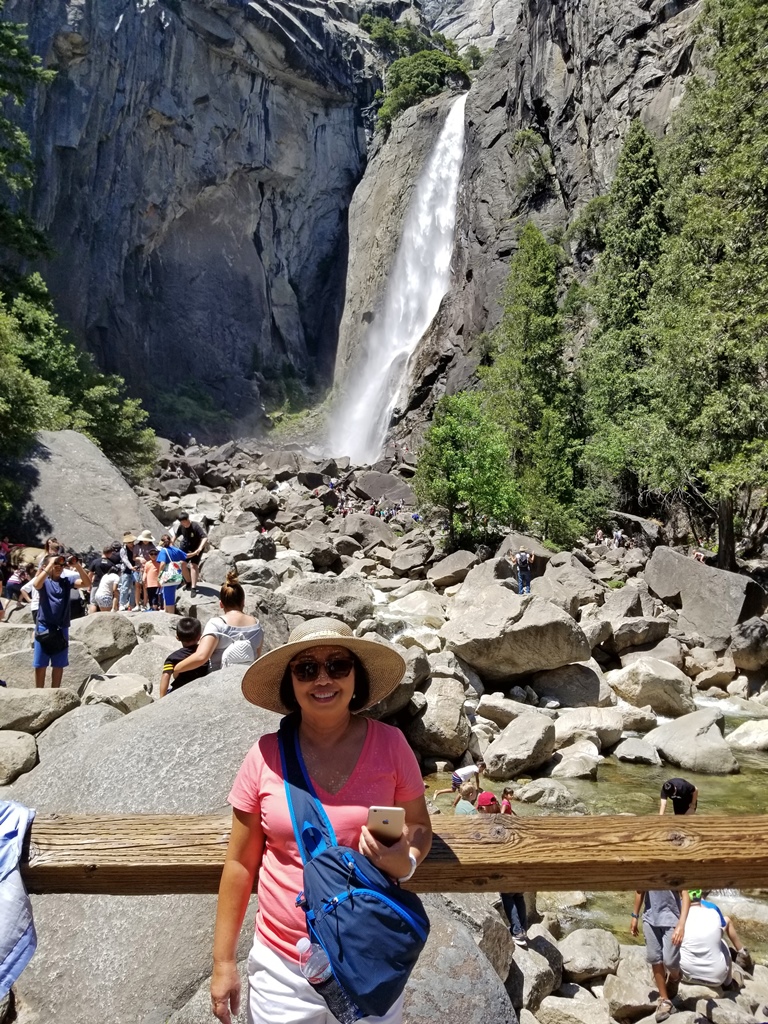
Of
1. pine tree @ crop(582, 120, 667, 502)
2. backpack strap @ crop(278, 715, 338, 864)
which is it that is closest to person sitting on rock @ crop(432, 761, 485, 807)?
backpack strap @ crop(278, 715, 338, 864)

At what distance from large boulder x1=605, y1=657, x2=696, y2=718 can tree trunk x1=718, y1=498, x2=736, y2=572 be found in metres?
6.89

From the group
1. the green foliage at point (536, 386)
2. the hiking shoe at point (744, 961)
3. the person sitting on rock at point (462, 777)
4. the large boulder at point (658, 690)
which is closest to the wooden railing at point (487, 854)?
the hiking shoe at point (744, 961)

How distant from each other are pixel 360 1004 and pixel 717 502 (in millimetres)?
17828

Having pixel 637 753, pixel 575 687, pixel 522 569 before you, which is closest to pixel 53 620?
pixel 637 753

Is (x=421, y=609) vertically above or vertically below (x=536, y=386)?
below

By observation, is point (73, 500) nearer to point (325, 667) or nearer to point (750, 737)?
point (750, 737)

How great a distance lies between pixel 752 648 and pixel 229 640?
1042 cm

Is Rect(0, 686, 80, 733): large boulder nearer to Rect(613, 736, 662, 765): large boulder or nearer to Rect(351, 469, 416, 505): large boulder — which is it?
Rect(613, 736, 662, 765): large boulder

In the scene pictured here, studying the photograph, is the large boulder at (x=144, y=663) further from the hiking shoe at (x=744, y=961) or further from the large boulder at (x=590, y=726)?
the hiking shoe at (x=744, y=961)

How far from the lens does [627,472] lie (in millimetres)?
27859

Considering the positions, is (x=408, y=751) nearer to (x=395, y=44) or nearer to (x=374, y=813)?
(x=374, y=813)

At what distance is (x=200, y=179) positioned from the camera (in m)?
50.9

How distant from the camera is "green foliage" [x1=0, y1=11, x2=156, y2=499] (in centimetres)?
1694

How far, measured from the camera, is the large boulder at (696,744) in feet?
30.3
